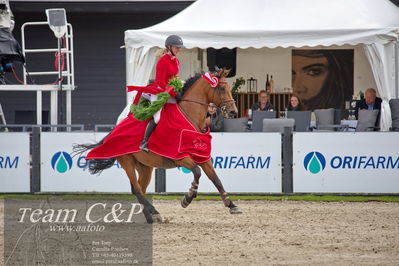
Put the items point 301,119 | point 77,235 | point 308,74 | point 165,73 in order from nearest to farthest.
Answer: point 77,235 → point 165,73 → point 301,119 → point 308,74

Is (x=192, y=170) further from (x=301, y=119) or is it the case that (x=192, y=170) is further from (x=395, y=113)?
(x=301, y=119)

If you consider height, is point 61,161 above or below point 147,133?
below

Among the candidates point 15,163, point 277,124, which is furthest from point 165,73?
point 15,163

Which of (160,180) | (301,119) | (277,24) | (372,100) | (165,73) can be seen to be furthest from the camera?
(372,100)

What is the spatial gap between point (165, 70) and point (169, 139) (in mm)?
952

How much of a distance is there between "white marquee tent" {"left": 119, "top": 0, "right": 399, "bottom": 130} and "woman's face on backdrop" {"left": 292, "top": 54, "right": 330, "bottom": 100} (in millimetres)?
4724

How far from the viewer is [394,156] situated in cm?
1639

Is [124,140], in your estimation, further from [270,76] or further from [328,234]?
[270,76]

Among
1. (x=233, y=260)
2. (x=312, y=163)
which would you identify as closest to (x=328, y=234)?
(x=233, y=260)

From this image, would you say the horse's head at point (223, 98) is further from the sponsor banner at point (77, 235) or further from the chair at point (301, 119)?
the chair at point (301, 119)

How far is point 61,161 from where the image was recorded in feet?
56.1

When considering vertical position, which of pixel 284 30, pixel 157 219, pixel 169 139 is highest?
pixel 284 30

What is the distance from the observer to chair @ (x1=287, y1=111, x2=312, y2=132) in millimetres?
18578

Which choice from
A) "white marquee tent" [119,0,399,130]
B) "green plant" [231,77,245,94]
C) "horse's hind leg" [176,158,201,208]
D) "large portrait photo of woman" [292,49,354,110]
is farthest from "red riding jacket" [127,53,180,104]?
"large portrait photo of woman" [292,49,354,110]
